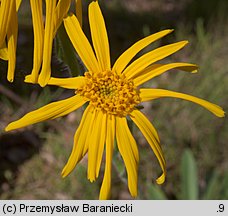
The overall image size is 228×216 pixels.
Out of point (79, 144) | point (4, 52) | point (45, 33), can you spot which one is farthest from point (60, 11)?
point (79, 144)

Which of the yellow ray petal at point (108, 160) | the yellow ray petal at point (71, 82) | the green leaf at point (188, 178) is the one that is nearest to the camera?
the yellow ray petal at point (108, 160)

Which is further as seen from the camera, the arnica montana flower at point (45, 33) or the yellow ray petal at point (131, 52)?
the yellow ray petal at point (131, 52)

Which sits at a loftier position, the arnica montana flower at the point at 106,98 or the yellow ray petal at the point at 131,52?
the yellow ray petal at the point at 131,52

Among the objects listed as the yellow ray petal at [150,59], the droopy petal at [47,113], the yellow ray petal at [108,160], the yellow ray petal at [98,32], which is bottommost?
the yellow ray petal at [108,160]

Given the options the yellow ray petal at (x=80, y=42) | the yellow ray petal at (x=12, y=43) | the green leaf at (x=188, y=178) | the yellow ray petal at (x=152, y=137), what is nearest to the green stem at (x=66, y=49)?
the yellow ray petal at (x=80, y=42)

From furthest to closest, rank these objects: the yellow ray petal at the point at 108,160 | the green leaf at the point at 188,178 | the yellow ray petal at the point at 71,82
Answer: the green leaf at the point at 188,178, the yellow ray petal at the point at 71,82, the yellow ray petal at the point at 108,160

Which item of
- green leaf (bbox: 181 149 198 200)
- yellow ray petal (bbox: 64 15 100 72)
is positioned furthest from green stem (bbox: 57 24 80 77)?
green leaf (bbox: 181 149 198 200)

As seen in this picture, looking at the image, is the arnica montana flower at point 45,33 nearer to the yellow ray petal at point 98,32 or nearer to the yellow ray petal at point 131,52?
the yellow ray petal at point 98,32
